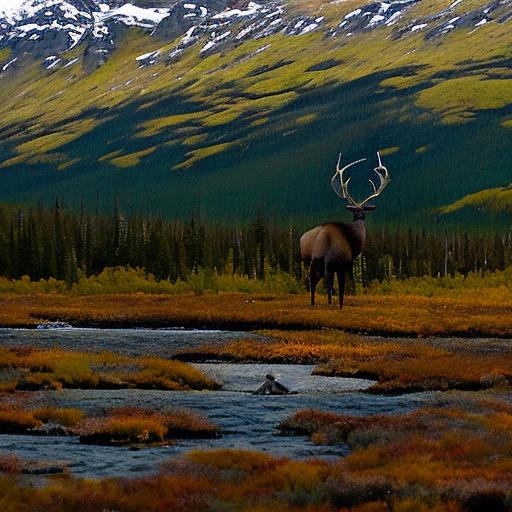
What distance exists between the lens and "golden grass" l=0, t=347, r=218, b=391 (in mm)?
25469

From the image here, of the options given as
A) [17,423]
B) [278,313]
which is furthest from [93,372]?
[278,313]

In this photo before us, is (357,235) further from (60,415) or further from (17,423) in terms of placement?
(17,423)

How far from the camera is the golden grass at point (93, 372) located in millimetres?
25469

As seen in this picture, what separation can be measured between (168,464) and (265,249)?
67009 mm

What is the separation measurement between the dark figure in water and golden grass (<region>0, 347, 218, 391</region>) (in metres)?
2.05

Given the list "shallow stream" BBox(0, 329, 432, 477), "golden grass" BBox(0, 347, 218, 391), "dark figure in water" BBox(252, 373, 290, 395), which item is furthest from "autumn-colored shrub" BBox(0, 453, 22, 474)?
"dark figure in water" BBox(252, 373, 290, 395)

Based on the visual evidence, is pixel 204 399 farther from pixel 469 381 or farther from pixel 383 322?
pixel 383 322

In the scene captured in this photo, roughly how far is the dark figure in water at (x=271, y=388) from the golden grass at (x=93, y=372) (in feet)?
6.72

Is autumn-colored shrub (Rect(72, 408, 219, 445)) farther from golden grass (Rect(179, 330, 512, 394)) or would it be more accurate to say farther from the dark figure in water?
golden grass (Rect(179, 330, 512, 394))

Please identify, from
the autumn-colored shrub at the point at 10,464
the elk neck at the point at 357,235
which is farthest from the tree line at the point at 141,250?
the autumn-colored shrub at the point at 10,464

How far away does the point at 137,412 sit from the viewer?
20.0m

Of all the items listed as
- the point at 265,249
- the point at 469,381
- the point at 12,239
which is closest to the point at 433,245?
the point at 265,249

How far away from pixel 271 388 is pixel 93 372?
219 inches

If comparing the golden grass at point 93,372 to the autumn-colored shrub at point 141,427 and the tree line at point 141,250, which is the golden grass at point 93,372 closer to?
the autumn-colored shrub at point 141,427
